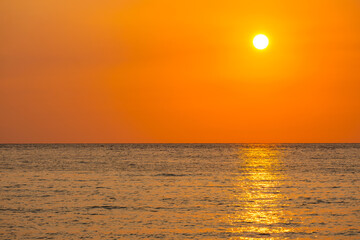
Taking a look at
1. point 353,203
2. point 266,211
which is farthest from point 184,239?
point 353,203

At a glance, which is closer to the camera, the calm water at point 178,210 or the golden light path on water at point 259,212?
the calm water at point 178,210

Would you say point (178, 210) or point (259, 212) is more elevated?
point (259, 212)

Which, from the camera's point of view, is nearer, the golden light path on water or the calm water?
the calm water

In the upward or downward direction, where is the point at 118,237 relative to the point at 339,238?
downward

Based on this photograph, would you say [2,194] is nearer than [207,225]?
No

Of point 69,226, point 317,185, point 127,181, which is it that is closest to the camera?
point 69,226

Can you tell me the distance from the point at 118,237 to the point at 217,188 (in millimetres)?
23504

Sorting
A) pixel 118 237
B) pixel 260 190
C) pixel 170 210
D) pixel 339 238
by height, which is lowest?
pixel 118 237

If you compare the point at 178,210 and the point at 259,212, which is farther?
the point at 178,210

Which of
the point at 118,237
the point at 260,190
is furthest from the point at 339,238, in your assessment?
the point at 260,190

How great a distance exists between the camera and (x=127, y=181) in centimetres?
5762

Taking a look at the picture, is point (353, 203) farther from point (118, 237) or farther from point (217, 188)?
point (118, 237)

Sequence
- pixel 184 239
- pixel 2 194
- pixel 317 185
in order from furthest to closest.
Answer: pixel 317 185 < pixel 2 194 < pixel 184 239

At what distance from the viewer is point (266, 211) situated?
3500cm
